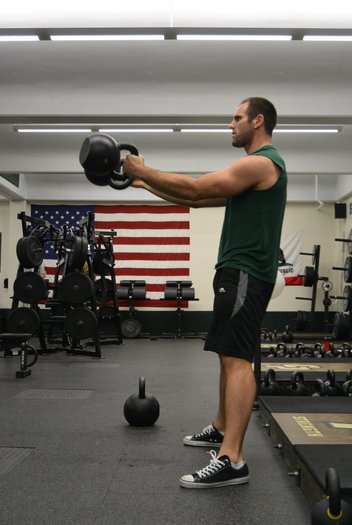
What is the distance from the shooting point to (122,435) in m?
2.44

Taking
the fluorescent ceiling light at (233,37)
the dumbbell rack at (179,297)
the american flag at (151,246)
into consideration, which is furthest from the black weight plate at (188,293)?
the fluorescent ceiling light at (233,37)

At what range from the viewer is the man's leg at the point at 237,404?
1782 mm

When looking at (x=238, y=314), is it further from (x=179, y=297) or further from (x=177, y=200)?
(x=179, y=297)

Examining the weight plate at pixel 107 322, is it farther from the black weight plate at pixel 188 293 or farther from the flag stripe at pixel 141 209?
the flag stripe at pixel 141 209

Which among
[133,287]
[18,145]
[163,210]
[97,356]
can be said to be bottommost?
[97,356]

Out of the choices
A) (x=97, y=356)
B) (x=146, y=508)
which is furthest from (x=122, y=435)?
(x=97, y=356)

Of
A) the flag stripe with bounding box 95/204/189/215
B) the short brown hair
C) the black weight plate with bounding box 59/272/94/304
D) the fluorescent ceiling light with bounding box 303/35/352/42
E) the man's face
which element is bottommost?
the black weight plate with bounding box 59/272/94/304

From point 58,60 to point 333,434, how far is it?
370 cm

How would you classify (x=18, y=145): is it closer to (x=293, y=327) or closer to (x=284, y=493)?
(x=293, y=327)

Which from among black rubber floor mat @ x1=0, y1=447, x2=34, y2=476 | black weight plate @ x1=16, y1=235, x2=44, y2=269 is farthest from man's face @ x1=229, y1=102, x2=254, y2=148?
black weight plate @ x1=16, y1=235, x2=44, y2=269

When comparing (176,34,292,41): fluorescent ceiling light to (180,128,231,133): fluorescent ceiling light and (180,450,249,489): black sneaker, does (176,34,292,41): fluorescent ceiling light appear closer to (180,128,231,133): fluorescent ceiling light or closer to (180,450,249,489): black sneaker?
(180,128,231,133): fluorescent ceiling light

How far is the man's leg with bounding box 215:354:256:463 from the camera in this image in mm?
1782

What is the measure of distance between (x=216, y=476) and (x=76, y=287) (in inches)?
150

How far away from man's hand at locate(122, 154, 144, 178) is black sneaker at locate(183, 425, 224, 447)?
3.66 ft
